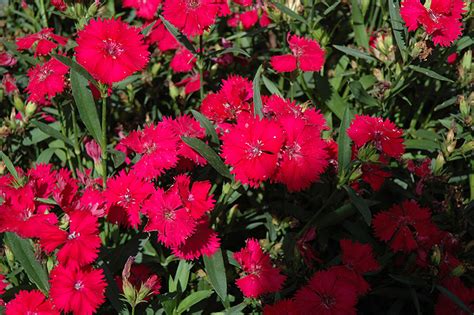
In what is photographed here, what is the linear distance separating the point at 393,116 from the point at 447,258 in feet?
2.98

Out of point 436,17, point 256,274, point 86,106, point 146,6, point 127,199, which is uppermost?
point 436,17

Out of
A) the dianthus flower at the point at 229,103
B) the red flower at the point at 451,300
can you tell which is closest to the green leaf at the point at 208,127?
the dianthus flower at the point at 229,103

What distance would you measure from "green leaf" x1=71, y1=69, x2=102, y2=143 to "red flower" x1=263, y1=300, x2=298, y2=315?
2.38 feet

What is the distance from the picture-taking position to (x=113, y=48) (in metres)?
1.64

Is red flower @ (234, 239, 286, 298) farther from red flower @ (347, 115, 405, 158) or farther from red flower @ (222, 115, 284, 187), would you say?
red flower @ (347, 115, 405, 158)

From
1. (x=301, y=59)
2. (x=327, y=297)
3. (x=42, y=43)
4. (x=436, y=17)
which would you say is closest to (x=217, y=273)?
(x=327, y=297)

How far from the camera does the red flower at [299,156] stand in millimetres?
1512

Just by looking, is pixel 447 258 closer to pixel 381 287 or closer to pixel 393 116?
pixel 381 287

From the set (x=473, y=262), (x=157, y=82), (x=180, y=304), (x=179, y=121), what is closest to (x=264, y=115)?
(x=179, y=121)

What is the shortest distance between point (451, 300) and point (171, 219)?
39.7 inches

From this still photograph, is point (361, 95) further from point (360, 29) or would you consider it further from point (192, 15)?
point (192, 15)

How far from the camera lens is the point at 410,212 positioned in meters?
1.96

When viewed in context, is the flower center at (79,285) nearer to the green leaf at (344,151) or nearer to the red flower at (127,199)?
the red flower at (127,199)

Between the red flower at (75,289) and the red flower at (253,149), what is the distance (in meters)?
0.45
